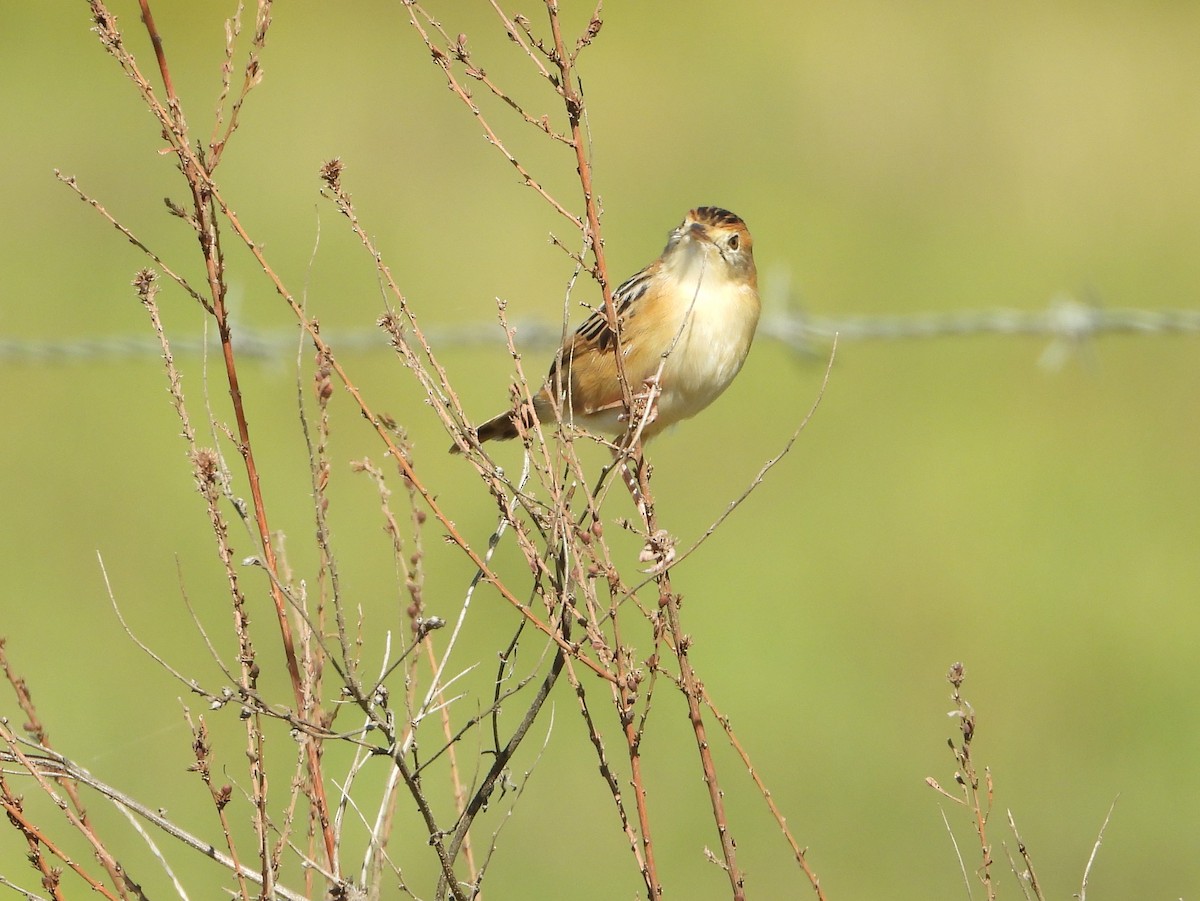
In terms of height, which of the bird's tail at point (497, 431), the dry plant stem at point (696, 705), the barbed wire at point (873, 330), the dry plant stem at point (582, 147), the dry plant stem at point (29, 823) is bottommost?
the dry plant stem at point (29, 823)

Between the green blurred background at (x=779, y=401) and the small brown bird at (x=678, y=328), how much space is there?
4.18 ft

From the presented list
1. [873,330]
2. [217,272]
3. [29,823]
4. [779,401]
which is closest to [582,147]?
[217,272]

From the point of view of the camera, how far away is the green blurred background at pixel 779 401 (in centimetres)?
690

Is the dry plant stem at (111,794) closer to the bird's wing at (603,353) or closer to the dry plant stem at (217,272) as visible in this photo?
the dry plant stem at (217,272)

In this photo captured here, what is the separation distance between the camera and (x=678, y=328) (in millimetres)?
4656

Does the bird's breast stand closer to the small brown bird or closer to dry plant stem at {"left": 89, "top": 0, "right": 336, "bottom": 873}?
the small brown bird

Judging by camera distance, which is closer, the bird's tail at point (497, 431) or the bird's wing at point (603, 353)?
the bird's wing at point (603, 353)

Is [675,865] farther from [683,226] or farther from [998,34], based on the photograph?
[998,34]

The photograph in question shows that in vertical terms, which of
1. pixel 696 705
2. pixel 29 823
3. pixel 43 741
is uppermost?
pixel 696 705

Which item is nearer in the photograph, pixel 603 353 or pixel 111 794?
pixel 111 794

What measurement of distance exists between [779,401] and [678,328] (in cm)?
586

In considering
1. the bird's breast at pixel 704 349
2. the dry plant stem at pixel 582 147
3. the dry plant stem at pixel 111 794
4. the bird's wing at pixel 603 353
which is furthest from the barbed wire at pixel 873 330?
the dry plant stem at pixel 111 794

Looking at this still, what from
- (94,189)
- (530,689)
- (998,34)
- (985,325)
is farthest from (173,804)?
(998,34)

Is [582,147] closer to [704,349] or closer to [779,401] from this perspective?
[704,349]
